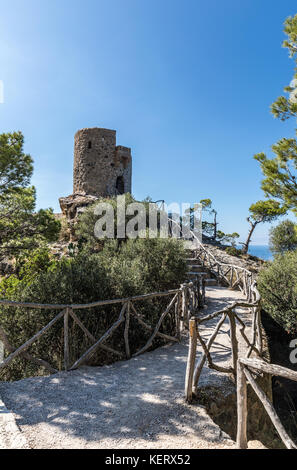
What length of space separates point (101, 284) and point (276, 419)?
471 centimetres

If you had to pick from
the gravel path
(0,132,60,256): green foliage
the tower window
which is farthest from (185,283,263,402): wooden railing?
the tower window

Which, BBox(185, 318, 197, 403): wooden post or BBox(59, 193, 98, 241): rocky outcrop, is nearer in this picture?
BBox(185, 318, 197, 403): wooden post

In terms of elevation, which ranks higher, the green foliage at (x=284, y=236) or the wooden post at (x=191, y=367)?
the green foliage at (x=284, y=236)

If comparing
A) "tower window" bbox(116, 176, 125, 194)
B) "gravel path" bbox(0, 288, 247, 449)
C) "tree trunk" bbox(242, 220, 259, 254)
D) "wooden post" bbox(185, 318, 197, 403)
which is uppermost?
"tower window" bbox(116, 176, 125, 194)

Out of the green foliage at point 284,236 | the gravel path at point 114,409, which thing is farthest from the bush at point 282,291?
the green foliage at point 284,236

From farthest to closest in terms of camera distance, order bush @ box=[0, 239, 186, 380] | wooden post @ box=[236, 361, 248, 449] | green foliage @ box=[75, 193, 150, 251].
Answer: green foliage @ box=[75, 193, 150, 251]
bush @ box=[0, 239, 186, 380]
wooden post @ box=[236, 361, 248, 449]

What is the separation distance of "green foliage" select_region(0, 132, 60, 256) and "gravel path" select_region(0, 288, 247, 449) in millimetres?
4710

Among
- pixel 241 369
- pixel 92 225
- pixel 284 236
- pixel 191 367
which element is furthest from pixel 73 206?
pixel 284 236

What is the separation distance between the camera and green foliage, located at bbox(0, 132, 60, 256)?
754 centimetres

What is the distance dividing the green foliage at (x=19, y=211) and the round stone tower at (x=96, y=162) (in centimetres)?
1262

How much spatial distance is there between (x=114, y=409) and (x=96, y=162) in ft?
64.0

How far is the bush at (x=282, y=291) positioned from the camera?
888 cm

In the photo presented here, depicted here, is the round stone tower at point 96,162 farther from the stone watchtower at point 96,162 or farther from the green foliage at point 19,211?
the green foliage at point 19,211

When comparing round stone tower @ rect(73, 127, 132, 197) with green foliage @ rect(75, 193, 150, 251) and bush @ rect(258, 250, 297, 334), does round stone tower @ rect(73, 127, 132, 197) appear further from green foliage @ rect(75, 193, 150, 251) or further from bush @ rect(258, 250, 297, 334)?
bush @ rect(258, 250, 297, 334)
